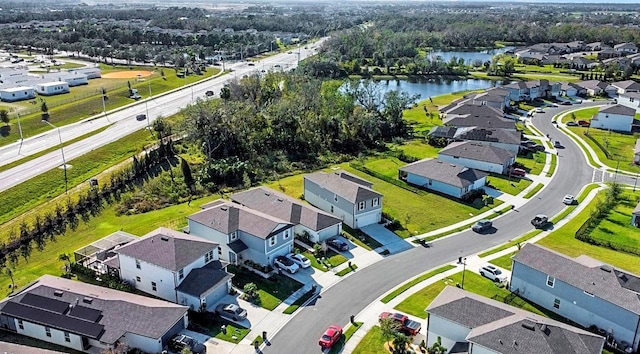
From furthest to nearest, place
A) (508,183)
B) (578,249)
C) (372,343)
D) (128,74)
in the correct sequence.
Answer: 1. (128,74)
2. (508,183)
3. (578,249)
4. (372,343)

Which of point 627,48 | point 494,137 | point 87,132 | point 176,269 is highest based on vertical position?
point 627,48

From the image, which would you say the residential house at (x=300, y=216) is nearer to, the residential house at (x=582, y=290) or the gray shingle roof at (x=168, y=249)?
the gray shingle roof at (x=168, y=249)

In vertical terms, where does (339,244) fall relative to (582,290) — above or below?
below

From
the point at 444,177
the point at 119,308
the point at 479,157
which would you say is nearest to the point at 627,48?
the point at 479,157

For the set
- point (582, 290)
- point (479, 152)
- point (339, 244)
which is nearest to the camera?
point (582, 290)

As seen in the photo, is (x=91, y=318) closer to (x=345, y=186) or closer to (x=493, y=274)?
(x=345, y=186)

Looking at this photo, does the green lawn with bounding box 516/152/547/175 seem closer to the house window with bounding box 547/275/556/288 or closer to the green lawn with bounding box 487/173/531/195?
the green lawn with bounding box 487/173/531/195
